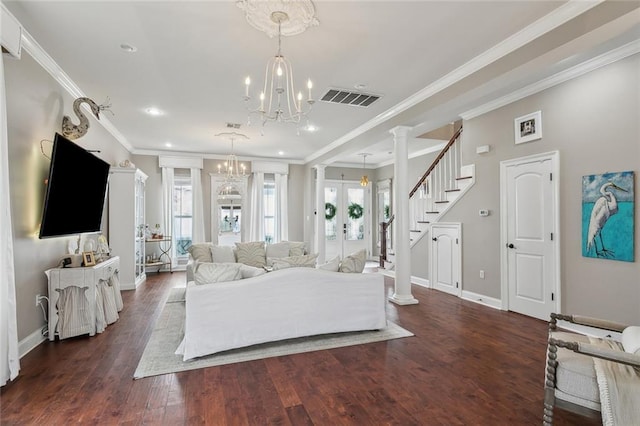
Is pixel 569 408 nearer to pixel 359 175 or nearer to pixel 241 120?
pixel 241 120

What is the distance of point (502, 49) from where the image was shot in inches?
121

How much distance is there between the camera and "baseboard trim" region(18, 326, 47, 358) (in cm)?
293

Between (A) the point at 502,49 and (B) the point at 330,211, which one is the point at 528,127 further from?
(B) the point at 330,211

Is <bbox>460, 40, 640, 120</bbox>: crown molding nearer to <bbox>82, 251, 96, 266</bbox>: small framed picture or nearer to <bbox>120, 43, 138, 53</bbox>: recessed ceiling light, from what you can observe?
<bbox>120, 43, 138, 53</bbox>: recessed ceiling light

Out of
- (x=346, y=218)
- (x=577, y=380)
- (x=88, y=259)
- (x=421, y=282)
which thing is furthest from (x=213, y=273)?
(x=346, y=218)

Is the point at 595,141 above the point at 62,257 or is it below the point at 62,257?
above

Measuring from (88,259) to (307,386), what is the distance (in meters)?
3.01

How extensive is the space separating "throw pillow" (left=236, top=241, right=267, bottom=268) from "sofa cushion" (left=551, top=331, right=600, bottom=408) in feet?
15.0

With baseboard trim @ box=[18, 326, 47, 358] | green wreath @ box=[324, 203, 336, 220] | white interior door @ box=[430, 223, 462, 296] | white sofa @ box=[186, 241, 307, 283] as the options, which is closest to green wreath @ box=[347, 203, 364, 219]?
green wreath @ box=[324, 203, 336, 220]

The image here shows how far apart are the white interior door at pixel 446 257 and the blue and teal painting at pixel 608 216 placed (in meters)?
1.94

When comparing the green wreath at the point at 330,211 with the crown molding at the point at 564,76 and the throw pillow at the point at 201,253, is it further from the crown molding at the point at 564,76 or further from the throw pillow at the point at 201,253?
the crown molding at the point at 564,76

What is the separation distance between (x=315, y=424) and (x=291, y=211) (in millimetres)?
7291

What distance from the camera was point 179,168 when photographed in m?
8.16

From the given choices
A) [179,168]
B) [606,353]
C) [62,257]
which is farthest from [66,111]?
[606,353]
